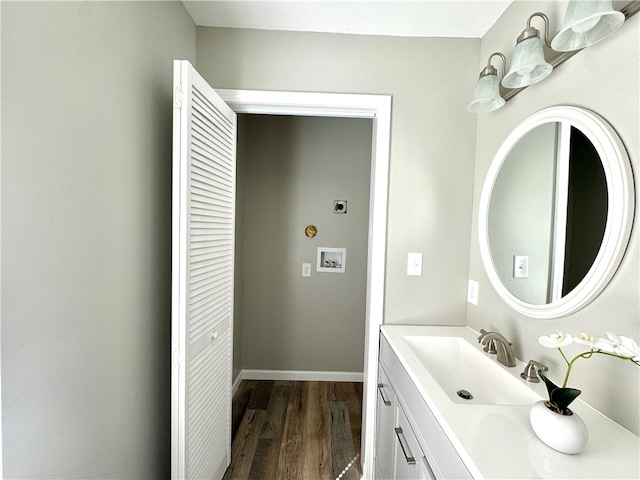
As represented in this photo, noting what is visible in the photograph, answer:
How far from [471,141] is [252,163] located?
1.86m

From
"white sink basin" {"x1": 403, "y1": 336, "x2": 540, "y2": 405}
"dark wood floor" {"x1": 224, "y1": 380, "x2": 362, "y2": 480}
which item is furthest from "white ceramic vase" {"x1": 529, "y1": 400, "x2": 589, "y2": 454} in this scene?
"dark wood floor" {"x1": 224, "y1": 380, "x2": 362, "y2": 480}

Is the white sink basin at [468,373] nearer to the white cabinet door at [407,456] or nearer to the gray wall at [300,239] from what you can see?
the white cabinet door at [407,456]

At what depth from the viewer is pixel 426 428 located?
1051 mm

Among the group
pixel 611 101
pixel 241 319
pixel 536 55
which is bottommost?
pixel 241 319

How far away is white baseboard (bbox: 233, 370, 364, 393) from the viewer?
311 centimetres

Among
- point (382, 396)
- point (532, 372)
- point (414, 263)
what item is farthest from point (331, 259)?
point (532, 372)

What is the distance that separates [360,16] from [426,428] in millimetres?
1805

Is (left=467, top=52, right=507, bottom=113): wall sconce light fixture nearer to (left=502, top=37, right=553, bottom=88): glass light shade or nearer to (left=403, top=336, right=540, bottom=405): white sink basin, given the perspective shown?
(left=502, top=37, right=553, bottom=88): glass light shade

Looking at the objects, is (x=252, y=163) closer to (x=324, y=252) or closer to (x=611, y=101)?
(x=324, y=252)

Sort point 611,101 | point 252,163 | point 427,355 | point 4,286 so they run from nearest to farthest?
1. point 4,286
2. point 611,101
3. point 427,355
4. point 252,163

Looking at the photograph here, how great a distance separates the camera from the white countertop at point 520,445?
74 cm

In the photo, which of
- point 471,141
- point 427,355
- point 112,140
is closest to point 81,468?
point 112,140

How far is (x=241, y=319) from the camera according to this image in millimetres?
3059

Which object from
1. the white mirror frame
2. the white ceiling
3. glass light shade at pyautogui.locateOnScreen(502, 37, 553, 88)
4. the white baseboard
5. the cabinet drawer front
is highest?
the white ceiling
